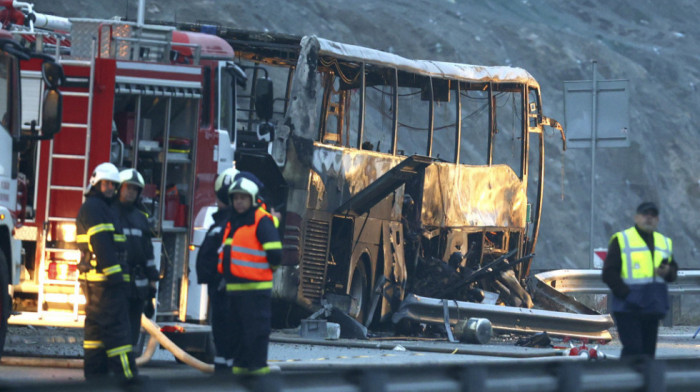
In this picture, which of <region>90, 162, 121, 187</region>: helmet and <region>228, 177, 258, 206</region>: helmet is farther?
<region>90, 162, 121, 187</region>: helmet

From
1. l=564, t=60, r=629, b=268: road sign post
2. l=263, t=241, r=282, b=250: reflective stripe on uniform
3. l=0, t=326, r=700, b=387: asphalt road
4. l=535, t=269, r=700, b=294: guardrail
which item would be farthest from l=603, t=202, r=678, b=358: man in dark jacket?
l=564, t=60, r=629, b=268: road sign post

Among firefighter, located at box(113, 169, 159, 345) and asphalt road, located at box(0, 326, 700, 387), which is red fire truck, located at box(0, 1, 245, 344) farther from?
firefighter, located at box(113, 169, 159, 345)

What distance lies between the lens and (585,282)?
2397 cm

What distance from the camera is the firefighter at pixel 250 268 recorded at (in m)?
9.90

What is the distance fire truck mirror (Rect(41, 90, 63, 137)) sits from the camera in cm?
1197

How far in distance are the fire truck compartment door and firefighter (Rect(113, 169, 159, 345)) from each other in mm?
9018

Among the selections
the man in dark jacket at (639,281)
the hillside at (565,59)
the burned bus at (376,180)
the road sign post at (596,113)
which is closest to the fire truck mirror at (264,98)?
the burned bus at (376,180)

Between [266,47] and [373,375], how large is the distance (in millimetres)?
13606

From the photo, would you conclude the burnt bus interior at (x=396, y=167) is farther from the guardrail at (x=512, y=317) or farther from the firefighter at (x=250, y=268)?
the firefighter at (x=250, y=268)

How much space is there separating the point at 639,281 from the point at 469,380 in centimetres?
413

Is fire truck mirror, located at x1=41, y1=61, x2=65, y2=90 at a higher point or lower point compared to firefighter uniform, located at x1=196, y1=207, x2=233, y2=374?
higher

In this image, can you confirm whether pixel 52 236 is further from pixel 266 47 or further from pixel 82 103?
pixel 266 47

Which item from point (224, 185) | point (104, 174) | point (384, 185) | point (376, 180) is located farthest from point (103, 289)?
point (384, 185)

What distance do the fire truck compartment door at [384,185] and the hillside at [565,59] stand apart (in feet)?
85.7
